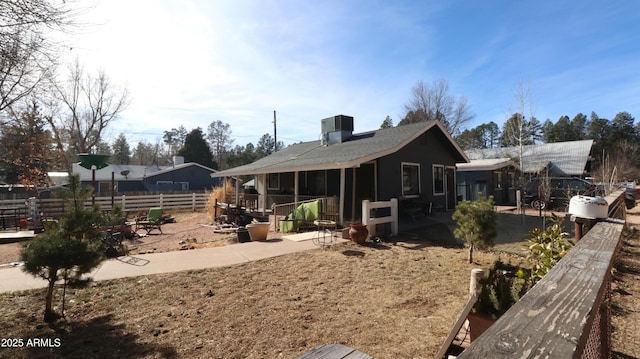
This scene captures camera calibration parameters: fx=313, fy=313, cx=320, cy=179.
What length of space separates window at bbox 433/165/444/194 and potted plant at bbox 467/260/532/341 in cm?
1123

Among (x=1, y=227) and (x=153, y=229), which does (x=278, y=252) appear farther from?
(x=1, y=227)

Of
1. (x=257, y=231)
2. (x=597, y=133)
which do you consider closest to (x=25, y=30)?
(x=257, y=231)

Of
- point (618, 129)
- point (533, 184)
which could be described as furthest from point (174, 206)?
point (618, 129)

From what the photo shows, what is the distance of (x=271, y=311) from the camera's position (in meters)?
4.13

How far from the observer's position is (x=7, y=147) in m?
21.4

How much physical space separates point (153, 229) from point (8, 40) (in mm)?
9671

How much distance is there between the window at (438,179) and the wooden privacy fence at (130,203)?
14.9 m

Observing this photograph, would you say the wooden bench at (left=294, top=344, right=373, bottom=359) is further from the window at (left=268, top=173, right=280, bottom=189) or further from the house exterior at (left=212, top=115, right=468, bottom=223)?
the window at (left=268, top=173, right=280, bottom=189)

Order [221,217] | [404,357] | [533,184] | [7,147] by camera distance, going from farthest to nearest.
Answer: [7,147]
[533,184]
[221,217]
[404,357]

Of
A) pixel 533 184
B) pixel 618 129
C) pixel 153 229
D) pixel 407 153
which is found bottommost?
pixel 153 229

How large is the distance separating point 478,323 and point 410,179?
1002 cm

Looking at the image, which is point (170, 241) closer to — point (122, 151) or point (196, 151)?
point (196, 151)

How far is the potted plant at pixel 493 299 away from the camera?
2.75 m

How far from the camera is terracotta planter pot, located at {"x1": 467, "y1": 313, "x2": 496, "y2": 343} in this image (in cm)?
280
